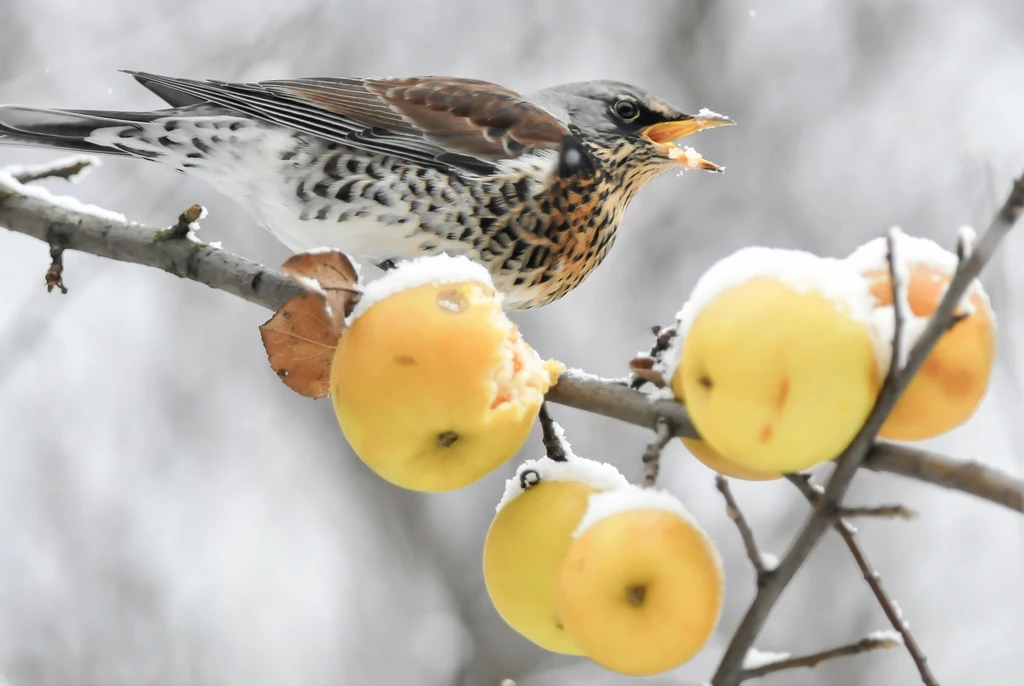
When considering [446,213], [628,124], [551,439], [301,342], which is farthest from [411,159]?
[551,439]

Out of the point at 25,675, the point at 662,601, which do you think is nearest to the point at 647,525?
the point at 662,601

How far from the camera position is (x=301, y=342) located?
1137 millimetres

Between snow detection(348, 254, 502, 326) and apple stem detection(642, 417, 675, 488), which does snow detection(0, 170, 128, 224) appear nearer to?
snow detection(348, 254, 502, 326)

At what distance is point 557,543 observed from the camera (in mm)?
998

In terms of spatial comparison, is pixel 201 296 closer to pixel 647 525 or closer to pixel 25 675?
pixel 25 675

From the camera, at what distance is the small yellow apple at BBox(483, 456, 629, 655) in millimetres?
997

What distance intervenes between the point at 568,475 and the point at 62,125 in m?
1.29

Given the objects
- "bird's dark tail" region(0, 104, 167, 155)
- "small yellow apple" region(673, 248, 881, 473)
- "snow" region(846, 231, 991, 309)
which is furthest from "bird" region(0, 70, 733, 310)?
"small yellow apple" region(673, 248, 881, 473)

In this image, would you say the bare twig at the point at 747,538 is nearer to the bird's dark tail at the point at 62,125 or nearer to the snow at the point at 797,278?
the snow at the point at 797,278

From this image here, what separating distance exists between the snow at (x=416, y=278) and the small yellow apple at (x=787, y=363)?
12.0 inches

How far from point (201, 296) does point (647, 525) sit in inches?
175

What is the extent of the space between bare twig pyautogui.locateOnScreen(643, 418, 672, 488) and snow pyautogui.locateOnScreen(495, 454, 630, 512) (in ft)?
0.34

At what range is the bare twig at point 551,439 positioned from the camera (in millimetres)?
1105

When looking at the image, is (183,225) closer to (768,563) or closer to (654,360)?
(654,360)
